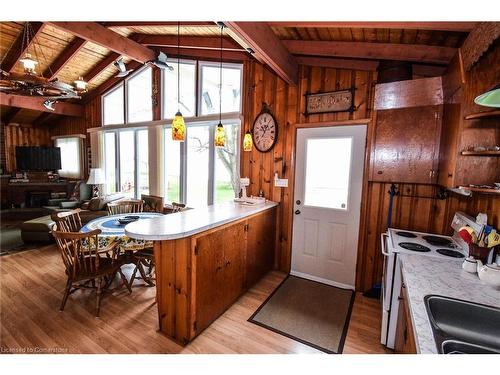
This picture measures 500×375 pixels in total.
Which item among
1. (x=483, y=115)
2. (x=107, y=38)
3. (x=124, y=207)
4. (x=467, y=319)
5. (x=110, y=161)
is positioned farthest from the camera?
(x=110, y=161)

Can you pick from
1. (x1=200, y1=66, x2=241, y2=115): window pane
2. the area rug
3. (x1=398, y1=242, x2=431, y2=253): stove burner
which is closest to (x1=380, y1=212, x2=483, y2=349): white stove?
(x1=398, y1=242, x2=431, y2=253): stove burner

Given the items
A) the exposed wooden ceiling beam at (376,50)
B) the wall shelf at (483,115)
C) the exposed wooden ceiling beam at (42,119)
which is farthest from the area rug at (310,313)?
the exposed wooden ceiling beam at (42,119)

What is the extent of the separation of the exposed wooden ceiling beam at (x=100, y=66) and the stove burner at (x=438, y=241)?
5.77 metres

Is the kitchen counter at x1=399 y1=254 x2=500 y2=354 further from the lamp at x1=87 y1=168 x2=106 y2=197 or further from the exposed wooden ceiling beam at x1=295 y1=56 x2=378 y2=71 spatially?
the lamp at x1=87 y1=168 x2=106 y2=197

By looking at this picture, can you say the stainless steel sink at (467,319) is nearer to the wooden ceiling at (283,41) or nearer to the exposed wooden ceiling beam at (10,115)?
the wooden ceiling at (283,41)

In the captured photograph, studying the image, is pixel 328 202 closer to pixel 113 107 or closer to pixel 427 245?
pixel 427 245

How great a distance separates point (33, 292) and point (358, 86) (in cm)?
435

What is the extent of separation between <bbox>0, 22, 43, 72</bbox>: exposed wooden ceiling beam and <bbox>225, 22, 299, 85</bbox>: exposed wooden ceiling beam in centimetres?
337

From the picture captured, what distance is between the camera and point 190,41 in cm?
351

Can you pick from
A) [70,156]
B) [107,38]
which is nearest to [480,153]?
[107,38]

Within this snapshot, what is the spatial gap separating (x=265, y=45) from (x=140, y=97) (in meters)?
3.79

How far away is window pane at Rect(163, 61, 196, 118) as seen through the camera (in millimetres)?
4129

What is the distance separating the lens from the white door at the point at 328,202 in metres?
2.75
